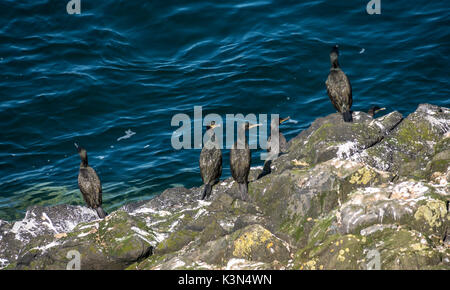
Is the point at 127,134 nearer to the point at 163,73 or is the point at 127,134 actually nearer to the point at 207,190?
the point at 163,73

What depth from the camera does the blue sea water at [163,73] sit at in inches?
660

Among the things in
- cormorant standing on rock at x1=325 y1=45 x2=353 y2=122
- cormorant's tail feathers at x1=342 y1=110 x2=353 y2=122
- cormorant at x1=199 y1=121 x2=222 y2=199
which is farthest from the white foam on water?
cormorant's tail feathers at x1=342 y1=110 x2=353 y2=122

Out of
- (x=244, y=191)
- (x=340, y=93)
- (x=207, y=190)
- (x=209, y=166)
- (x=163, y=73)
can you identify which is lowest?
(x=207, y=190)

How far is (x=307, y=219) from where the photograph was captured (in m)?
8.05

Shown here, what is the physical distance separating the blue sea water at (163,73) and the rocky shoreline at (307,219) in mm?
5024

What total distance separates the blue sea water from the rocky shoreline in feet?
16.5

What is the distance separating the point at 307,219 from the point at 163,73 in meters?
14.6

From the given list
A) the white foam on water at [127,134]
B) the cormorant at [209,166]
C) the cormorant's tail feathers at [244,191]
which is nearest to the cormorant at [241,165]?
the cormorant's tail feathers at [244,191]

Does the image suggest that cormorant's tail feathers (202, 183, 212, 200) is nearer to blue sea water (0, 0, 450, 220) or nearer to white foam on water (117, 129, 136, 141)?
blue sea water (0, 0, 450, 220)

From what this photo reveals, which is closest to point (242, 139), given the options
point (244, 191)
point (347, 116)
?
point (244, 191)

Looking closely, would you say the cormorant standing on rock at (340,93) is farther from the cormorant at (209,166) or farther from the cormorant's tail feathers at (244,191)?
the cormorant's tail feathers at (244,191)

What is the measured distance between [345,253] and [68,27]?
20.8 meters

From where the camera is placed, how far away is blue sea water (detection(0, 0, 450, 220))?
660 inches

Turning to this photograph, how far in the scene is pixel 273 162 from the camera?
38.0ft
